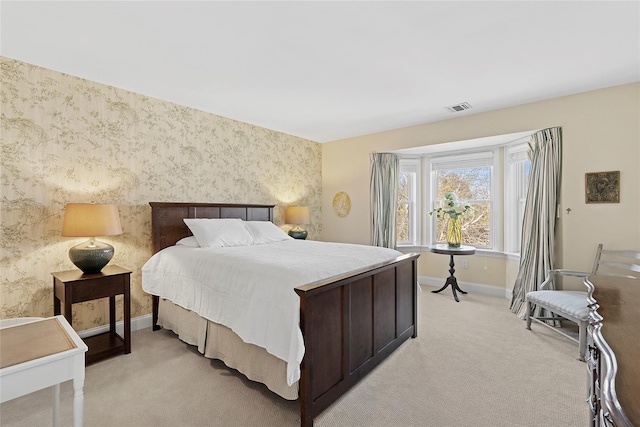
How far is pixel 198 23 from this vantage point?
2.06 meters

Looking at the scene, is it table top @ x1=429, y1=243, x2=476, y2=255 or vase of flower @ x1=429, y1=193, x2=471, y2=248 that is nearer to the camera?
table top @ x1=429, y1=243, x2=476, y2=255

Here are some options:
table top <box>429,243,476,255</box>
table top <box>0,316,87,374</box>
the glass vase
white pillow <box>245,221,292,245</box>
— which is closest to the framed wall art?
table top <box>429,243,476,255</box>

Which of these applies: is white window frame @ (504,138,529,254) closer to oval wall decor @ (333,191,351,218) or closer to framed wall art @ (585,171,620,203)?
framed wall art @ (585,171,620,203)

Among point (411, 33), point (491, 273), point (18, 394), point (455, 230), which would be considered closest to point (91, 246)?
point (18, 394)

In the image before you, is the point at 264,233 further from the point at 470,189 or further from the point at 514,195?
the point at 514,195

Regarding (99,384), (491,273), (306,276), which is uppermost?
(306,276)

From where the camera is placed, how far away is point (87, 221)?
254 cm

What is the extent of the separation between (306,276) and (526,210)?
10.4 ft

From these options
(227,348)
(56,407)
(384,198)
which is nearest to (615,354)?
(227,348)

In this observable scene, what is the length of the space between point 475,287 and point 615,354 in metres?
4.25

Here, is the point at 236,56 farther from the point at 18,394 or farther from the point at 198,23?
the point at 18,394

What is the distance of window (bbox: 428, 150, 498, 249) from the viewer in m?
4.67

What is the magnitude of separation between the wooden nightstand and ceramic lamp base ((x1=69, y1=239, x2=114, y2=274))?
60 mm

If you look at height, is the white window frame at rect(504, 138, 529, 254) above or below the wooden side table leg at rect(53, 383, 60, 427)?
above
